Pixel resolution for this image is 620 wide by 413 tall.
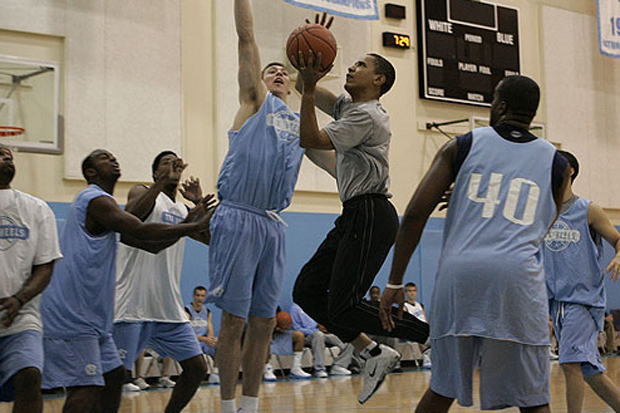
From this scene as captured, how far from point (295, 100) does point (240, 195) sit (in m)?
9.11

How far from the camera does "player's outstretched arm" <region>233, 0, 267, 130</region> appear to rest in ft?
17.4

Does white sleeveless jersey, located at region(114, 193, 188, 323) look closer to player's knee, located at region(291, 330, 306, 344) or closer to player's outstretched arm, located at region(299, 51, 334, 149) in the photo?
player's outstretched arm, located at region(299, 51, 334, 149)

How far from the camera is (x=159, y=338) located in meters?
5.95

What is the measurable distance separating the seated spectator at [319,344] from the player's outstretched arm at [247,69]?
744 centimetres

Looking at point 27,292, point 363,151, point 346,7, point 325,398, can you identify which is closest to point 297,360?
point 325,398

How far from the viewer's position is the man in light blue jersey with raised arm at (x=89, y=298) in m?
4.53

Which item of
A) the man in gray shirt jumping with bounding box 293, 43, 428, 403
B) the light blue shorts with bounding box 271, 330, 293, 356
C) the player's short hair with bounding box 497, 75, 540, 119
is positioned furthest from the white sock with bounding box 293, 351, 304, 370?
the player's short hair with bounding box 497, 75, 540, 119

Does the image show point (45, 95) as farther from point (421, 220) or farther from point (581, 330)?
point (421, 220)

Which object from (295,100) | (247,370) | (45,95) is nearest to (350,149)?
(247,370)

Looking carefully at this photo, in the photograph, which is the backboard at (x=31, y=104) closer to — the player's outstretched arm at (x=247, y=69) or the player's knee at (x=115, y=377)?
the player's outstretched arm at (x=247, y=69)

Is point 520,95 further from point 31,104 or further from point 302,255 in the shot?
point 302,255

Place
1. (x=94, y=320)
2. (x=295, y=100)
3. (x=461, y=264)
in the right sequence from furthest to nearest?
(x=295, y=100) → (x=94, y=320) → (x=461, y=264)

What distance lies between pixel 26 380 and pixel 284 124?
2.22 metres

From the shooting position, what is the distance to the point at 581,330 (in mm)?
5625
